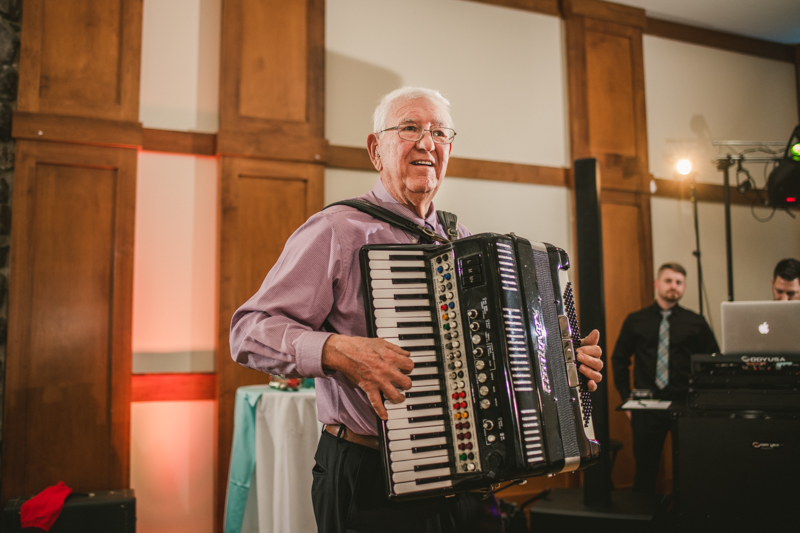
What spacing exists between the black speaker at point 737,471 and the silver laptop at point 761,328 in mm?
305

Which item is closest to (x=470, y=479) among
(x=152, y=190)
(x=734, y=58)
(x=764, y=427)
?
(x=764, y=427)

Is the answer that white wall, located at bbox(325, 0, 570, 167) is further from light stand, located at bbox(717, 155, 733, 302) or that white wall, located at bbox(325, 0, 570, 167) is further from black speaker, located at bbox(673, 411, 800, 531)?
black speaker, located at bbox(673, 411, 800, 531)

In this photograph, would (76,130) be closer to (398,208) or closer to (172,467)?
(172,467)

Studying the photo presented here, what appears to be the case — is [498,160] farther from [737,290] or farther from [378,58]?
[737,290]

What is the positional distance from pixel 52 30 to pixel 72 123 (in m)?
0.55

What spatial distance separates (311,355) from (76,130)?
2.90 meters

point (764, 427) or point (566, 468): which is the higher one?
point (566, 468)

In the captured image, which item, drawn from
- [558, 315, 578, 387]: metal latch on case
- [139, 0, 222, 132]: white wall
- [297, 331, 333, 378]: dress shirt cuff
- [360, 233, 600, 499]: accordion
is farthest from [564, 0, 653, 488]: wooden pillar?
[297, 331, 333, 378]: dress shirt cuff

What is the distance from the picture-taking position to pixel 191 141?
12.2 feet

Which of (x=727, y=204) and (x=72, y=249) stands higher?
(x=727, y=204)

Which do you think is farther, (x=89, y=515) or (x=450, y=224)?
(x=89, y=515)

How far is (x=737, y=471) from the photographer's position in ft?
8.97

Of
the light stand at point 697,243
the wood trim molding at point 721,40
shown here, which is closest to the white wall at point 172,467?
the light stand at point 697,243

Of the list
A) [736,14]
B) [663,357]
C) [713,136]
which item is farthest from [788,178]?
[663,357]
